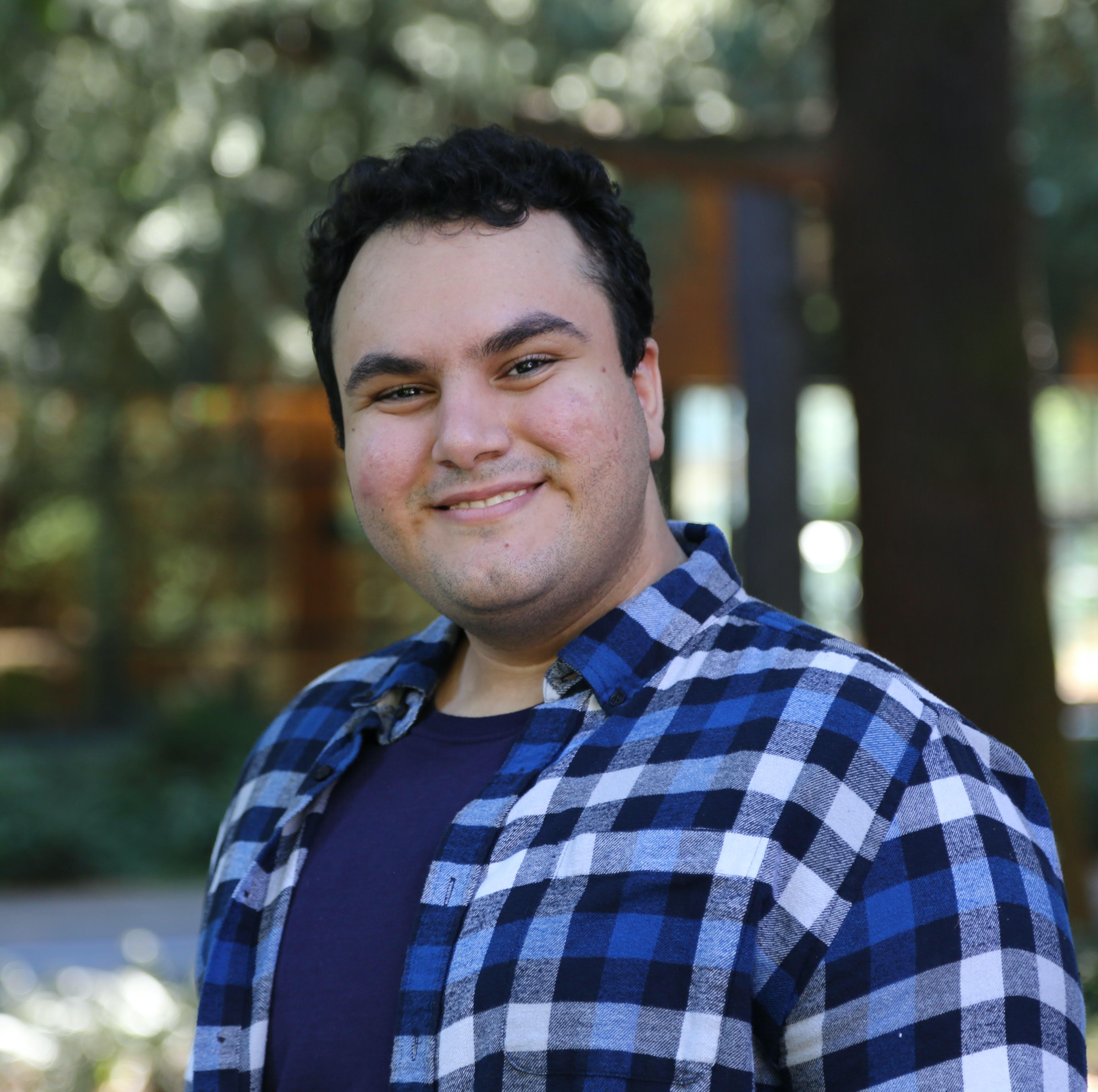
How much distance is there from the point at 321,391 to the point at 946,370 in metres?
7.19

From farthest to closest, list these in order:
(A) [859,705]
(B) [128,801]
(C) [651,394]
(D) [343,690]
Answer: (B) [128,801]
(D) [343,690]
(C) [651,394]
(A) [859,705]

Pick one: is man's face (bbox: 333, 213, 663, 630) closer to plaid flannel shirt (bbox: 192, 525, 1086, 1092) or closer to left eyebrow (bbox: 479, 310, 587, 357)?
left eyebrow (bbox: 479, 310, 587, 357)

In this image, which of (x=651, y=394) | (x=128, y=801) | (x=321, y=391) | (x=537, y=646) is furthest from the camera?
(x=321, y=391)

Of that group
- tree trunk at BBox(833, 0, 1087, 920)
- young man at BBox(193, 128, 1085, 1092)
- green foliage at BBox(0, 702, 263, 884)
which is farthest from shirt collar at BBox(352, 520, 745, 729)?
green foliage at BBox(0, 702, 263, 884)

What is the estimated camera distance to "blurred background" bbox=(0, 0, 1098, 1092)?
3.94 metres

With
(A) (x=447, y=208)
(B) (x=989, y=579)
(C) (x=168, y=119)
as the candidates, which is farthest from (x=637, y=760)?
(C) (x=168, y=119)

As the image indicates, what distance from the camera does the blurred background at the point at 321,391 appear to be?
12.9 ft

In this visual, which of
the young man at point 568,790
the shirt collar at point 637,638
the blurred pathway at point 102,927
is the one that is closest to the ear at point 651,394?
the young man at point 568,790

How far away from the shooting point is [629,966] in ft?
4.19

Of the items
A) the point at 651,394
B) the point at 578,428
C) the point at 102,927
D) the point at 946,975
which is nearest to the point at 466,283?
the point at 578,428

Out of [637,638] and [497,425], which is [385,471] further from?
[637,638]

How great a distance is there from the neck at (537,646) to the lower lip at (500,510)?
15 cm

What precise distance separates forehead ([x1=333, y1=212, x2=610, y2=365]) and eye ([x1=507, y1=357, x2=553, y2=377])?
5 cm

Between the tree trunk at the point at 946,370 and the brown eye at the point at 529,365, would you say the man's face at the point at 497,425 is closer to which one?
the brown eye at the point at 529,365
